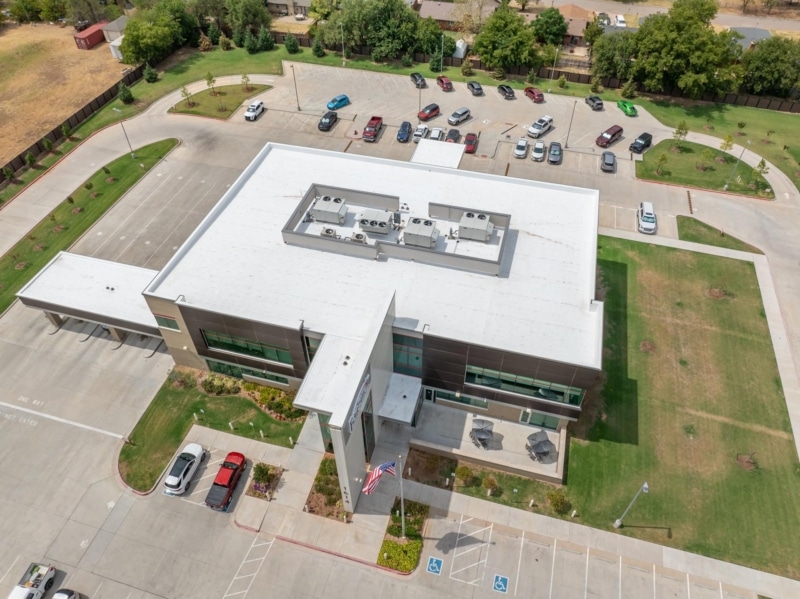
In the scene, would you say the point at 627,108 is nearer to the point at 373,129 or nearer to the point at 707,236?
the point at 707,236

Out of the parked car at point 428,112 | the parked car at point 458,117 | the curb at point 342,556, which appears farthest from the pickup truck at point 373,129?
the curb at point 342,556

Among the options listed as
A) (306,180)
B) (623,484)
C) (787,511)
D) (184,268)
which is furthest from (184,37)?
(787,511)

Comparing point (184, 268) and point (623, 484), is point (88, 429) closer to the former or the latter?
point (184, 268)

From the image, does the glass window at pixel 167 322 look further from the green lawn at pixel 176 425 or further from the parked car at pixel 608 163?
the parked car at pixel 608 163

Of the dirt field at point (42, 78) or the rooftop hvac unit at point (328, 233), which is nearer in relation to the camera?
the rooftop hvac unit at point (328, 233)

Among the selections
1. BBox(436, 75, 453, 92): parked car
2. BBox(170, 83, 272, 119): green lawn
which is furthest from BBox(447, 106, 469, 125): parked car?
BBox(170, 83, 272, 119): green lawn
